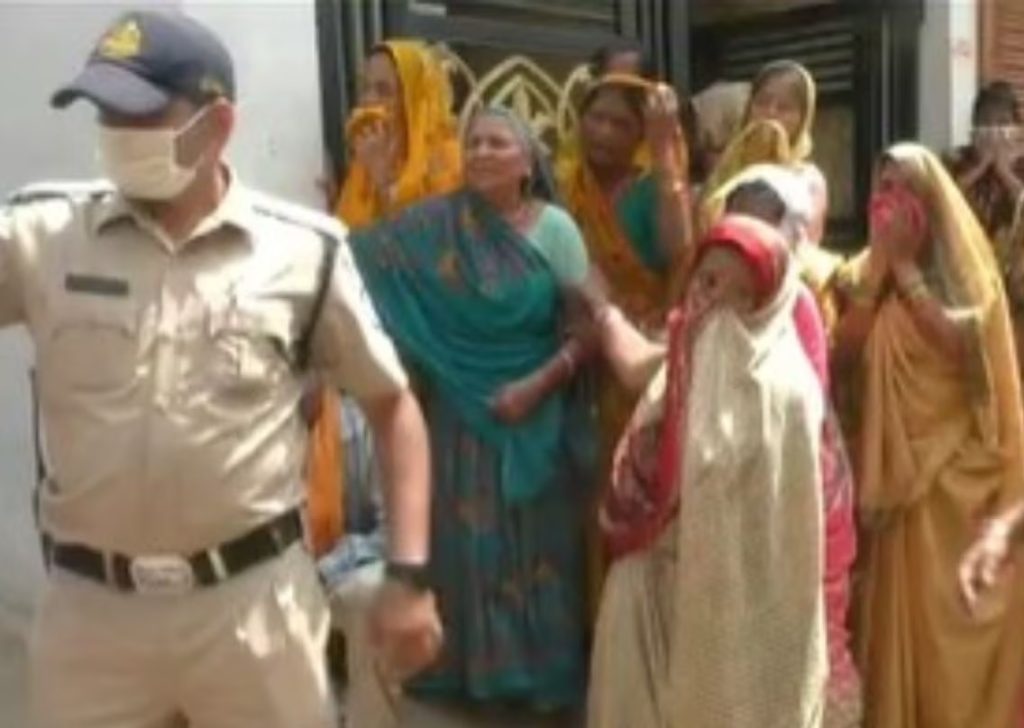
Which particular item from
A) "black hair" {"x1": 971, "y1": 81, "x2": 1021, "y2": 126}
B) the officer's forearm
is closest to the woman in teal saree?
the officer's forearm

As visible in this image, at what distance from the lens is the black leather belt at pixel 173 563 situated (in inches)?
88.9

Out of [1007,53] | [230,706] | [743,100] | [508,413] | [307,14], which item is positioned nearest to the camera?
[230,706]

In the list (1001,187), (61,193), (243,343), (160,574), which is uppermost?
(61,193)

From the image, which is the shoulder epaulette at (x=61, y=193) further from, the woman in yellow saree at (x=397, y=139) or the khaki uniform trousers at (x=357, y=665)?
the woman in yellow saree at (x=397, y=139)

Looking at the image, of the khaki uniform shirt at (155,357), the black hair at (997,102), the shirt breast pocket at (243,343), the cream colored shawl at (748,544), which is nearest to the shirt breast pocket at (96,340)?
the khaki uniform shirt at (155,357)

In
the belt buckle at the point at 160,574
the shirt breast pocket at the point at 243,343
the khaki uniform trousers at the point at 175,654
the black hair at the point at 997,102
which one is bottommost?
the khaki uniform trousers at the point at 175,654

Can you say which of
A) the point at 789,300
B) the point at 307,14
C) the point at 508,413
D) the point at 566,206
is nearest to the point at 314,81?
the point at 307,14

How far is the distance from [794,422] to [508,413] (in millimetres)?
767

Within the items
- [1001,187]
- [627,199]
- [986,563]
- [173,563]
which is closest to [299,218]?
[173,563]

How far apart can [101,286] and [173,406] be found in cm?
20

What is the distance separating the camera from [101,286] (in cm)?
225

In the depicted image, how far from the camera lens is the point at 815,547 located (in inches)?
130

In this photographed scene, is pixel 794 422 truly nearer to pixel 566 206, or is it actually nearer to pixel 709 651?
pixel 709 651

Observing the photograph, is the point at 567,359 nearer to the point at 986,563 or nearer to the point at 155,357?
the point at 986,563
